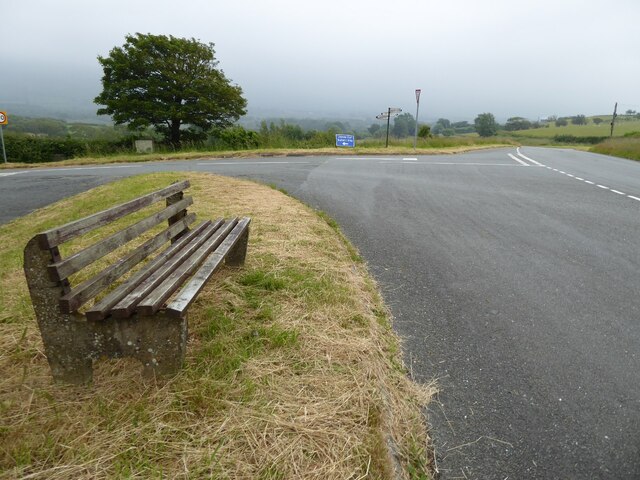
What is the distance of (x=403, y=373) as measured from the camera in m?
2.48

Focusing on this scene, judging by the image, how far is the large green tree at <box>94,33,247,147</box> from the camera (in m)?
24.4

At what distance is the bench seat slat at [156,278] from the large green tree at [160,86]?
23879 millimetres

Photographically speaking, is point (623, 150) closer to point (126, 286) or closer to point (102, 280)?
point (126, 286)

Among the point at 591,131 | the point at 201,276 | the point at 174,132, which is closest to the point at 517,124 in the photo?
the point at 591,131

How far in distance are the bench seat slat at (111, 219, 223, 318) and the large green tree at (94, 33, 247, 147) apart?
23879 mm

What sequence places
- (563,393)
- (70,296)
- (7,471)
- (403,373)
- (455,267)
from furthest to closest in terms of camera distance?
(455,267), (403,373), (563,393), (70,296), (7,471)

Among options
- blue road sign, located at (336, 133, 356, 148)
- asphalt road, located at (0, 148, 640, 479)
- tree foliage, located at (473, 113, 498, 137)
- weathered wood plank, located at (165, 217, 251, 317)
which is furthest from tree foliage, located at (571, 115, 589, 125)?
weathered wood plank, located at (165, 217, 251, 317)

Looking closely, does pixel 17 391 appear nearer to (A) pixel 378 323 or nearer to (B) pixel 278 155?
(A) pixel 378 323

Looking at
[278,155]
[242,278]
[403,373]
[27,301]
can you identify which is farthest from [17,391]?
[278,155]

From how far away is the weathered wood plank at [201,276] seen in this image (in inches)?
76.6

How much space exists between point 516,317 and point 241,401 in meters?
2.40

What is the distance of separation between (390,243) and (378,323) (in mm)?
2172

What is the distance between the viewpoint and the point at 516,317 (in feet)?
10.5

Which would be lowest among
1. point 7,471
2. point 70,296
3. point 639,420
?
point 639,420
